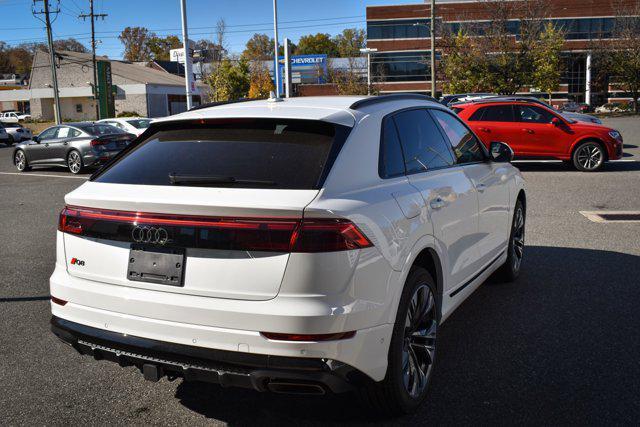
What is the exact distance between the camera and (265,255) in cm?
281

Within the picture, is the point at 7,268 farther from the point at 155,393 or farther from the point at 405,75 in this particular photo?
the point at 405,75

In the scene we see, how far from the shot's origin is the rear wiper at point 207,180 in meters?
3.01

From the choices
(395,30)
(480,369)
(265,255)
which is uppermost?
(395,30)

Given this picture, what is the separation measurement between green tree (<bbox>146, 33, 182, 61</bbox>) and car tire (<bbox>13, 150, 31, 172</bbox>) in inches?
4115

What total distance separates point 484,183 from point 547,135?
11624mm

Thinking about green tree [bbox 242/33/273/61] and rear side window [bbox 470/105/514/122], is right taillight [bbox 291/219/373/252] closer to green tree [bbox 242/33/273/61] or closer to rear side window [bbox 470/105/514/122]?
rear side window [bbox 470/105/514/122]

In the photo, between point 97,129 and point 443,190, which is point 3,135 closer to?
point 97,129

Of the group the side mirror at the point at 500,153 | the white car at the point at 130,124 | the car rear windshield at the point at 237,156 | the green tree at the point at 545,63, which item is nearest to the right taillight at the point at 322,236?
the car rear windshield at the point at 237,156

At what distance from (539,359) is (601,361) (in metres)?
0.40

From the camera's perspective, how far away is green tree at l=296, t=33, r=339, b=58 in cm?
12281

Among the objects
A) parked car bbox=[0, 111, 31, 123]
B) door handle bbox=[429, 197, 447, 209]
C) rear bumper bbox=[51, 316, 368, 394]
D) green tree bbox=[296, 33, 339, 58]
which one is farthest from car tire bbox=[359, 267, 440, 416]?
green tree bbox=[296, 33, 339, 58]

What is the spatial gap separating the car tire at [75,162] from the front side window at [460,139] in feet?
52.5

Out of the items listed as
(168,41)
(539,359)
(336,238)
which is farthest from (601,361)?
(168,41)

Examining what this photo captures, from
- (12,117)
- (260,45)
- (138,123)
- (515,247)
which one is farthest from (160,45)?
(515,247)
